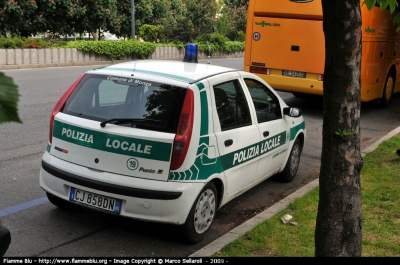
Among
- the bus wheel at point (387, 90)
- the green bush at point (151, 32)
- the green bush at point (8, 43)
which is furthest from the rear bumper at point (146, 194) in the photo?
the green bush at point (151, 32)

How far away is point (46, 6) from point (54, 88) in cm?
1494

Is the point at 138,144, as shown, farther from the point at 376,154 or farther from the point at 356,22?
the point at 376,154

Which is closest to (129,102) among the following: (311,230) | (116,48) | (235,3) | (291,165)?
(311,230)

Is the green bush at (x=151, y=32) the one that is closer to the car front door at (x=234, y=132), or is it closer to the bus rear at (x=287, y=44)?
the bus rear at (x=287, y=44)

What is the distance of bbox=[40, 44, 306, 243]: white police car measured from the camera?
4590mm

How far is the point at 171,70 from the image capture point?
207 inches

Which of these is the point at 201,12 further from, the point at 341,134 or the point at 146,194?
the point at 341,134

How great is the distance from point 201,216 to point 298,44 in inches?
325

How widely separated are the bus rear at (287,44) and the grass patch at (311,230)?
5.60 m

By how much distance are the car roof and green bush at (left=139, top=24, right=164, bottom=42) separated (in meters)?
28.0

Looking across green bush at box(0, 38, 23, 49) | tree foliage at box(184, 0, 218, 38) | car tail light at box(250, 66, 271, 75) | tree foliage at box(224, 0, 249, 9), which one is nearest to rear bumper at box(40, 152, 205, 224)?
car tail light at box(250, 66, 271, 75)

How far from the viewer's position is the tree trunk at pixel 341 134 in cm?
324

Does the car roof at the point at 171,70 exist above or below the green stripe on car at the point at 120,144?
above

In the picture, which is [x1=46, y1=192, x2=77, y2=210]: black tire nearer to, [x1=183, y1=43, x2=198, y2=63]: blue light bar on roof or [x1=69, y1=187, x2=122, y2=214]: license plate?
[x1=69, y1=187, x2=122, y2=214]: license plate
